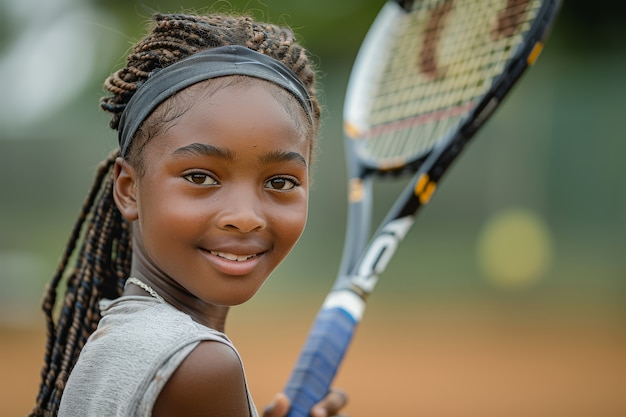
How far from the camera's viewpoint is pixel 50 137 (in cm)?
986

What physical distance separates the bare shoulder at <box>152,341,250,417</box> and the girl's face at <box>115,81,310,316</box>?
0.17m

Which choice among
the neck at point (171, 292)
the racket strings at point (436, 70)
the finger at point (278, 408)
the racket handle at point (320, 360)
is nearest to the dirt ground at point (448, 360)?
the racket strings at point (436, 70)

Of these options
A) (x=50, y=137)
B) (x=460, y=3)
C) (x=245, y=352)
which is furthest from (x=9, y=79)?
(x=460, y=3)

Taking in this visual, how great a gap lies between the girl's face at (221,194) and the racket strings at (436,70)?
113 cm

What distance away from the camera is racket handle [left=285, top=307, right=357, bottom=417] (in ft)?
6.10

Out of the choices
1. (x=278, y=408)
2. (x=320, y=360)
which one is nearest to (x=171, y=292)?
(x=278, y=408)

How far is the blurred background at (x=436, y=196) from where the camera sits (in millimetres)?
8055

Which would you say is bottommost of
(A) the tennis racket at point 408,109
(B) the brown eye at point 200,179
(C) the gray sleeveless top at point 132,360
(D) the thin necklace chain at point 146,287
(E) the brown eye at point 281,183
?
(C) the gray sleeveless top at point 132,360

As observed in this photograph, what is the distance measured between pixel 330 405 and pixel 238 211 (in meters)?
0.74

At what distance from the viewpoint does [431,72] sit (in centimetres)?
275

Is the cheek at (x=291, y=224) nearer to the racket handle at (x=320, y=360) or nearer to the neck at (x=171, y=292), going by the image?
the neck at (x=171, y=292)

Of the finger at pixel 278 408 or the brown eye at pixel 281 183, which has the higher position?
the brown eye at pixel 281 183

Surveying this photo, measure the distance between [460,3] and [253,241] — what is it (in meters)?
1.68

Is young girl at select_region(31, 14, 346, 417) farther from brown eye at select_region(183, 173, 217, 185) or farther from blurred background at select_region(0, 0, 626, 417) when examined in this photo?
blurred background at select_region(0, 0, 626, 417)
